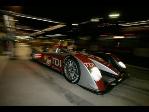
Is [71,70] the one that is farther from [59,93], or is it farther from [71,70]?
[59,93]

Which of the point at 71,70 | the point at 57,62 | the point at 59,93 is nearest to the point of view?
the point at 59,93

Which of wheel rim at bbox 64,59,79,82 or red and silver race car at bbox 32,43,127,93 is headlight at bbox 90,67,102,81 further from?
wheel rim at bbox 64,59,79,82

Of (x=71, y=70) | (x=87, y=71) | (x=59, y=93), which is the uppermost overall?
(x=87, y=71)

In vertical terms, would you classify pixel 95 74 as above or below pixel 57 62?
below

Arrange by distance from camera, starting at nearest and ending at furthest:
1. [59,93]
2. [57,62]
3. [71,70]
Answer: [59,93], [71,70], [57,62]

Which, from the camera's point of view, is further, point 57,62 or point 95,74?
point 57,62

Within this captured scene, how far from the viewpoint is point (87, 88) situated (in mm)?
4199

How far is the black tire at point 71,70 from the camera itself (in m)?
4.52

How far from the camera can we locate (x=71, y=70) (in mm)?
4809

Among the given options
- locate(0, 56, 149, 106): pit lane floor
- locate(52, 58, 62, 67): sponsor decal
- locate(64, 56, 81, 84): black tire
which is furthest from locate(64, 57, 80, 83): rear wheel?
locate(52, 58, 62, 67): sponsor decal

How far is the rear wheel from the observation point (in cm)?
453

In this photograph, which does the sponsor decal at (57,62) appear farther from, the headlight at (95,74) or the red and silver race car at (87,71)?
the headlight at (95,74)

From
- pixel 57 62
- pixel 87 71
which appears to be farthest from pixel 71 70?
pixel 57 62
